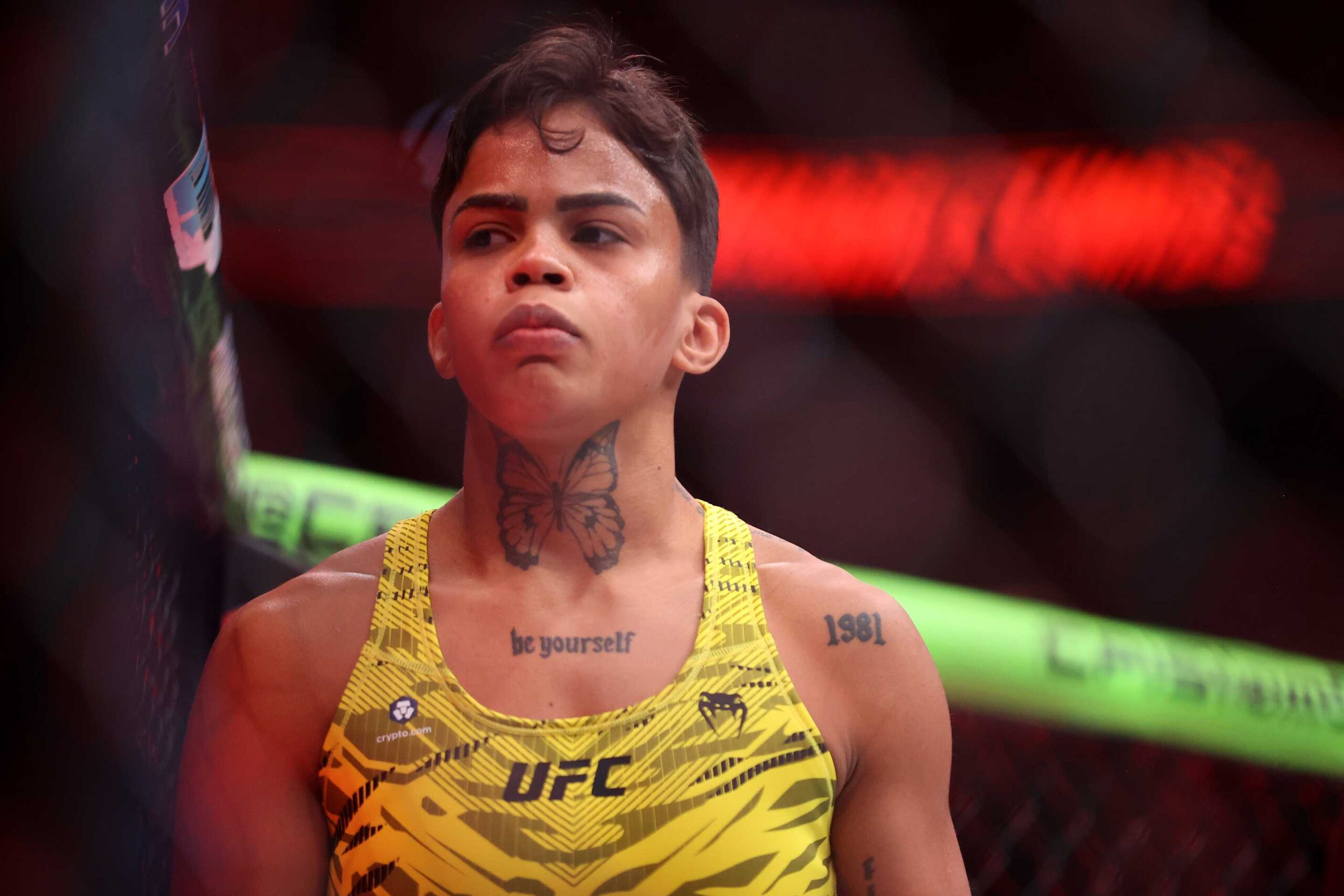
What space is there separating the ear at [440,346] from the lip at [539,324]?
0.12 meters

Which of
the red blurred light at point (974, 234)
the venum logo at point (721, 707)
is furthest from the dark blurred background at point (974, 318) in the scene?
the venum logo at point (721, 707)

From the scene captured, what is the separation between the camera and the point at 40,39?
84 centimetres

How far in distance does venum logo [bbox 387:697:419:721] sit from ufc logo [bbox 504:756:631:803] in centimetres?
10

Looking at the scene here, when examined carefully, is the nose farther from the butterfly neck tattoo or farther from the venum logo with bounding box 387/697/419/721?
the venum logo with bounding box 387/697/419/721

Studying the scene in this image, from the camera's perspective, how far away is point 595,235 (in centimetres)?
106

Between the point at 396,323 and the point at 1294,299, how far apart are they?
52.7 inches

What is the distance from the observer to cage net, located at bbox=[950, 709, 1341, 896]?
1663 millimetres

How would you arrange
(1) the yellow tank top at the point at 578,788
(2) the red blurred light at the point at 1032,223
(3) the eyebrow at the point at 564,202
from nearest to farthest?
1. (1) the yellow tank top at the point at 578,788
2. (3) the eyebrow at the point at 564,202
3. (2) the red blurred light at the point at 1032,223

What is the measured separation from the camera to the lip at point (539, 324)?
3.30 ft

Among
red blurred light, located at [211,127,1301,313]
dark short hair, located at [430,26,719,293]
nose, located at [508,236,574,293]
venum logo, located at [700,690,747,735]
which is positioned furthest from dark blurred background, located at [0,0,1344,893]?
venum logo, located at [700,690,747,735]

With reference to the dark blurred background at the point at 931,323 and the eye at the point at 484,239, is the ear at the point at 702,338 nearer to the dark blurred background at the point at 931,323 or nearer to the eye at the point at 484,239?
the eye at the point at 484,239

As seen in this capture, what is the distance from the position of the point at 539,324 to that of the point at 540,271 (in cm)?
5

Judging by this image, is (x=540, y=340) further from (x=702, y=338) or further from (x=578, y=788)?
(x=578, y=788)

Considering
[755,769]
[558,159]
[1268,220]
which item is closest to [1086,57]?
[1268,220]
